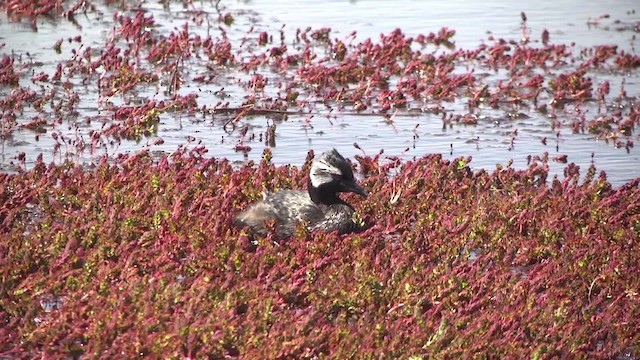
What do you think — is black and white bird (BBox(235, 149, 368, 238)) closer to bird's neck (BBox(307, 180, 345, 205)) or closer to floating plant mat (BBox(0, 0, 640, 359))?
bird's neck (BBox(307, 180, 345, 205))

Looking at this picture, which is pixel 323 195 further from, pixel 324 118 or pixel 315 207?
pixel 324 118

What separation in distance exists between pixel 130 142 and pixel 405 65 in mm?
6643

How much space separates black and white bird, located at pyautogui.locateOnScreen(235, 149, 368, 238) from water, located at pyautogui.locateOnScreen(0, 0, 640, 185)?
285cm

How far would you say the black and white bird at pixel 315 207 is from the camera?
11.3 m

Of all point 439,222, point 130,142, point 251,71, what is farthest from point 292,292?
point 251,71

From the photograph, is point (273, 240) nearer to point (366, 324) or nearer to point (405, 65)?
point (366, 324)

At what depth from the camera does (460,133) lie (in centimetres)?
1656

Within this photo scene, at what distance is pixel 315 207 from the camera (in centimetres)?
1151

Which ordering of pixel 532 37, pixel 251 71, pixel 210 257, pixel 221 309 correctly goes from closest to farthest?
pixel 221 309, pixel 210 257, pixel 251 71, pixel 532 37

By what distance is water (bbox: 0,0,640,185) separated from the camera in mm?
15023

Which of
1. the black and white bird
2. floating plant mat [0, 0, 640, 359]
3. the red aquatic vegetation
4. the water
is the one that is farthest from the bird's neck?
the red aquatic vegetation

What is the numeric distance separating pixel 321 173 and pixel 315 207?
0.35 meters

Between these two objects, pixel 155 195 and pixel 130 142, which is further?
pixel 130 142

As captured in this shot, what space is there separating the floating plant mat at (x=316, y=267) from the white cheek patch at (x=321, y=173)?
0.62 meters
